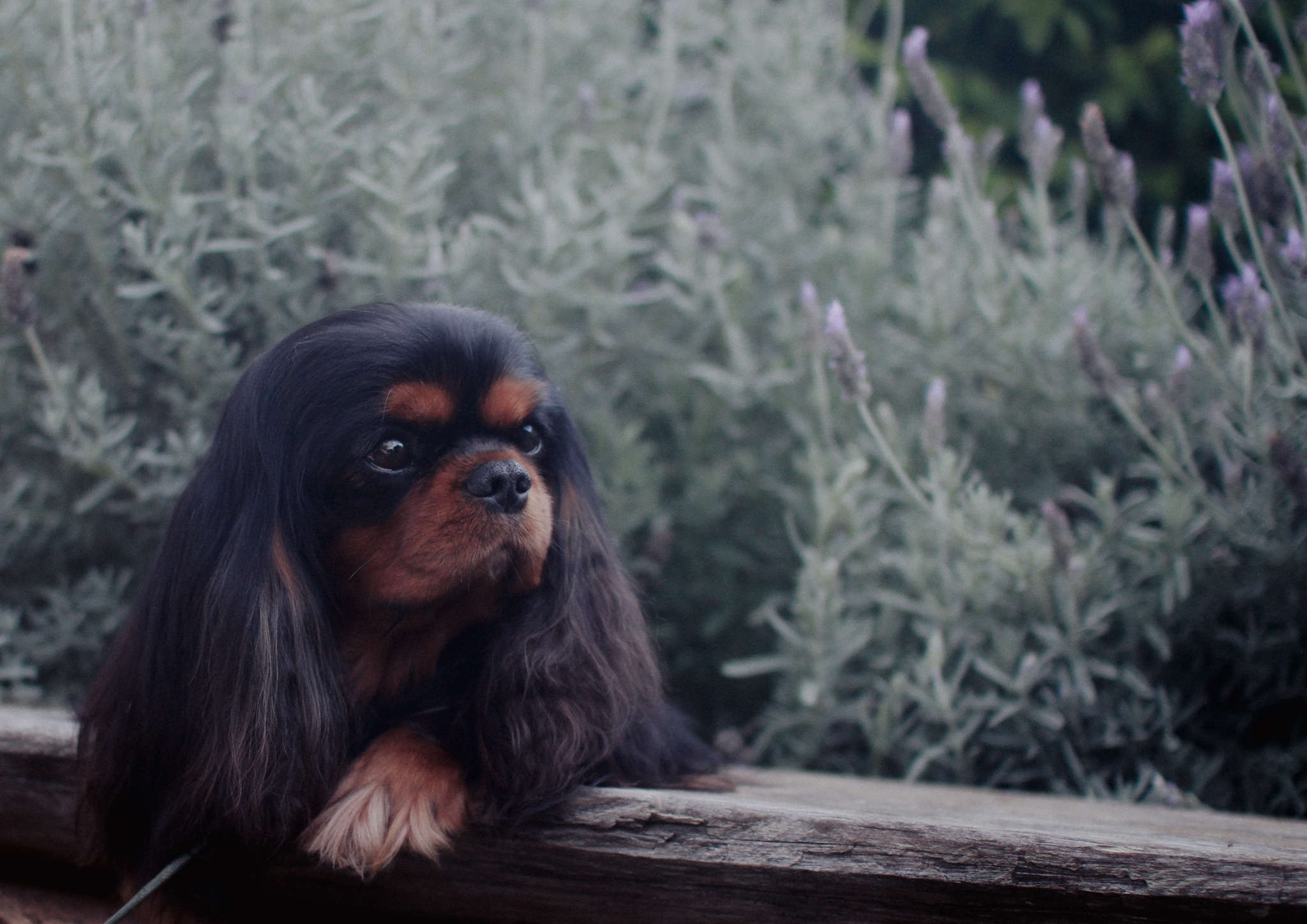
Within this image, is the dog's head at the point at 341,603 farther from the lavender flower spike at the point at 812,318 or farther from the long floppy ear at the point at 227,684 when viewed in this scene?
the lavender flower spike at the point at 812,318

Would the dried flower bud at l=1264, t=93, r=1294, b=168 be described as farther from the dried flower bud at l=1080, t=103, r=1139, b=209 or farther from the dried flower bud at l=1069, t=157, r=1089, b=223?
the dried flower bud at l=1069, t=157, r=1089, b=223

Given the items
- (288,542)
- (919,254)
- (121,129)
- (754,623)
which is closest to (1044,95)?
(919,254)

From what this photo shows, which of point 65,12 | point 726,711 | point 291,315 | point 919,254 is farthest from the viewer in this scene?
point 726,711

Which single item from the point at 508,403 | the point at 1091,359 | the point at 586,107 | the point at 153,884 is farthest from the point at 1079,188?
the point at 153,884

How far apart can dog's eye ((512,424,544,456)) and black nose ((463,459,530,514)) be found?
179 millimetres

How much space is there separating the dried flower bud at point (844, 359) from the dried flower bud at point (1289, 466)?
2.98 feet

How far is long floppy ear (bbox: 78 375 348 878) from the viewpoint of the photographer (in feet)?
5.54

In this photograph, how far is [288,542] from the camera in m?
1.77

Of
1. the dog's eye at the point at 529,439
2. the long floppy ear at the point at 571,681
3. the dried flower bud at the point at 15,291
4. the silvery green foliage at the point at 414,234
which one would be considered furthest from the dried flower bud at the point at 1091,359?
the dried flower bud at the point at 15,291

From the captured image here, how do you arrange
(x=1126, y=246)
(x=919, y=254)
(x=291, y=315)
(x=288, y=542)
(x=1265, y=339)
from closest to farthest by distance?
1. (x=288, y=542)
2. (x=1265, y=339)
3. (x=291, y=315)
4. (x=919, y=254)
5. (x=1126, y=246)

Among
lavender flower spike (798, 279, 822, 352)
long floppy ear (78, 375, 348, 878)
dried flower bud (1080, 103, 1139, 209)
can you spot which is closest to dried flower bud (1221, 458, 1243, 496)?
dried flower bud (1080, 103, 1139, 209)

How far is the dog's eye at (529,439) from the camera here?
1.95m

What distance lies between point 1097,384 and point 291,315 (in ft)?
6.58

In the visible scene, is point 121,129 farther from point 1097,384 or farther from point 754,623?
point 1097,384
